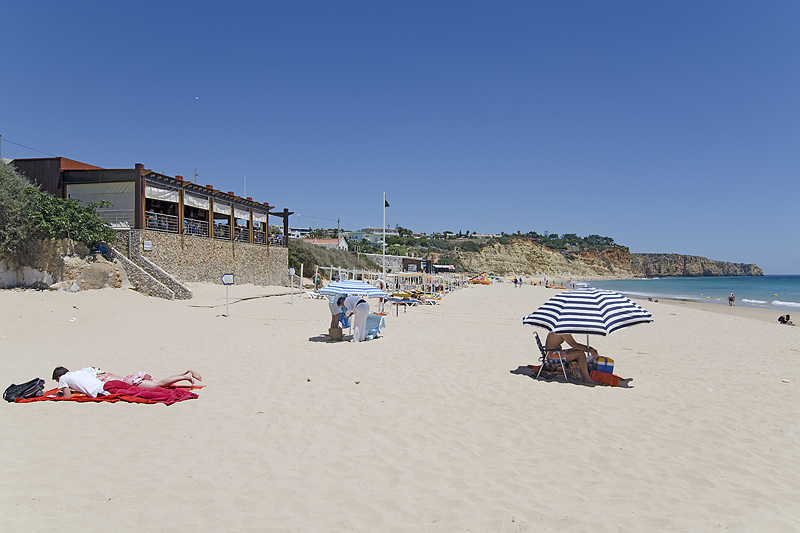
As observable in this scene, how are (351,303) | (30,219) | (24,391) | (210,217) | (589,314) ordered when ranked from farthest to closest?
1. (210,217)
2. (30,219)
3. (351,303)
4. (589,314)
5. (24,391)

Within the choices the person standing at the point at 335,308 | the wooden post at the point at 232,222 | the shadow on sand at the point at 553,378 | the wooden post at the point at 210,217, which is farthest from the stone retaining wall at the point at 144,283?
the shadow on sand at the point at 553,378

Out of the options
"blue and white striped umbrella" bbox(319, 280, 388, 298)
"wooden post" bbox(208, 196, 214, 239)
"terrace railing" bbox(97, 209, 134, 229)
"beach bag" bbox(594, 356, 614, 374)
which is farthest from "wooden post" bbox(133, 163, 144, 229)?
"beach bag" bbox(594, 356, 614, 374)

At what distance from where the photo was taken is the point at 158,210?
22.0 m

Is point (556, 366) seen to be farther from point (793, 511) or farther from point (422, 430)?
point (793, 511)

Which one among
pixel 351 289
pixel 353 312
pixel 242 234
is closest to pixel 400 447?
pixel 353 312

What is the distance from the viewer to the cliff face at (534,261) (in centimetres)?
9545

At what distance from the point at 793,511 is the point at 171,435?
5.16m

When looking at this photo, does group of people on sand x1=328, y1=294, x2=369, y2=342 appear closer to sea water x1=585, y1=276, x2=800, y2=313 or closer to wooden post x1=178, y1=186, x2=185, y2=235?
sea water x1=585, y1=276, x2=800, y2=313

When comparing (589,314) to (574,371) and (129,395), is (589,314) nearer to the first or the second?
(574,371)

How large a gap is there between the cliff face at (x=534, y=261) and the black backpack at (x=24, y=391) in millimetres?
88159

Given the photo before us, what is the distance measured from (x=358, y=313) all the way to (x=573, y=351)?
4.58 meters

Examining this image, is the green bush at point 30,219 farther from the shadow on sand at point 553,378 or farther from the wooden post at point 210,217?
the shadow on sand at point 553,378

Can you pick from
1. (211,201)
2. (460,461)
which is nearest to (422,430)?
(460,461)

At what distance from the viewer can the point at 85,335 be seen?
9.90 meters
